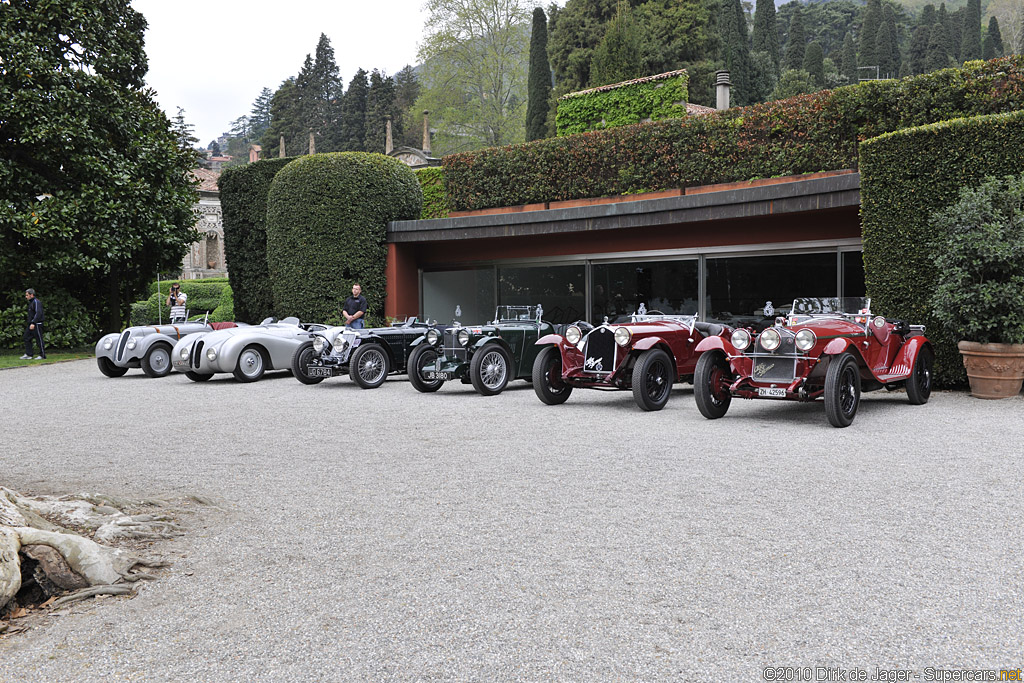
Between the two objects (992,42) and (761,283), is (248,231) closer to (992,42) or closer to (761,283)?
(761,283)

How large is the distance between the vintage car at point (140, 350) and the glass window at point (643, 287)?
6892 millimetres

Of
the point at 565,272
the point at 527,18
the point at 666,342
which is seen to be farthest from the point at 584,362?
the point at 527,18

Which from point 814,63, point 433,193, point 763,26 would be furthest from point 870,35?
point 433,193

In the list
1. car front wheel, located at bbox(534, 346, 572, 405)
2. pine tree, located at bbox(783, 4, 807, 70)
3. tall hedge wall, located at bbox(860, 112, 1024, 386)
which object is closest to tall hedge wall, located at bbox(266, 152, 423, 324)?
car front wheel, located at bbox(534, 346, 572, 405)

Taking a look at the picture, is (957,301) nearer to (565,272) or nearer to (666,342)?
(666,342)

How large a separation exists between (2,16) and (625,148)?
1378cm

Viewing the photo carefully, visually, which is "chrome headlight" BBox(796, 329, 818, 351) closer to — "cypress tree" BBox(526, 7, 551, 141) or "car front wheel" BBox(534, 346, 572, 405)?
"car front wheel" BBox(534, 346, 572, 405)

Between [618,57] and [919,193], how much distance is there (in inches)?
1142

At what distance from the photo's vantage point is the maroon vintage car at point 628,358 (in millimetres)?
8938

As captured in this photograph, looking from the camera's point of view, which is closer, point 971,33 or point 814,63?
point 814,63

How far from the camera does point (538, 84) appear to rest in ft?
139

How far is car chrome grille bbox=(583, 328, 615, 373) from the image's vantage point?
9.34 m

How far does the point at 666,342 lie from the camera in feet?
30.1

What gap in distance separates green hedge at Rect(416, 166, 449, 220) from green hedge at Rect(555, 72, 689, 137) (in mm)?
6035
